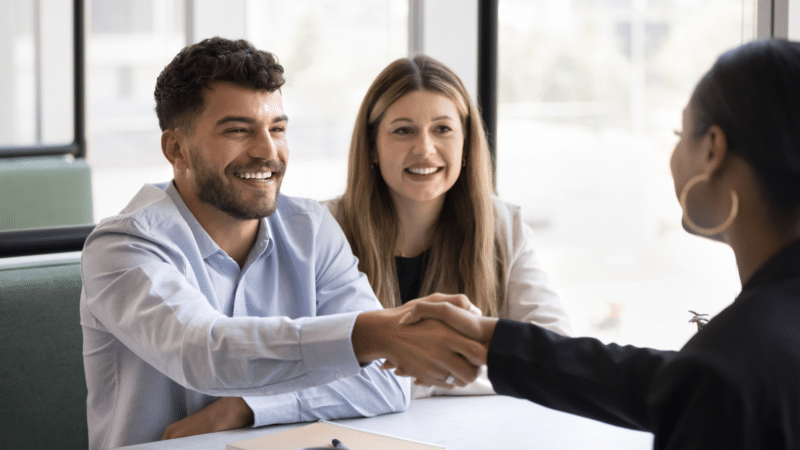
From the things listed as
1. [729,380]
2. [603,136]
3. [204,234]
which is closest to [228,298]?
[204,234]

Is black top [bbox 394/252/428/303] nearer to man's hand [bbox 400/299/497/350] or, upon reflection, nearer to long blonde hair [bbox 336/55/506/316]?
long blonde hair [bbox 336/55/506/316]

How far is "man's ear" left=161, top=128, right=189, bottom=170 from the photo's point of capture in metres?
1.55

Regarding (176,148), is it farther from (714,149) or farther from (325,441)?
(714,149)

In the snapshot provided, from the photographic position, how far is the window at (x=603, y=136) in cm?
411

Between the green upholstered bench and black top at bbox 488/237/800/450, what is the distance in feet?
3.68

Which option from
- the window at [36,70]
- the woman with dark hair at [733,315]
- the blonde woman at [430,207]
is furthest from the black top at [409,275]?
the window at [36,70]

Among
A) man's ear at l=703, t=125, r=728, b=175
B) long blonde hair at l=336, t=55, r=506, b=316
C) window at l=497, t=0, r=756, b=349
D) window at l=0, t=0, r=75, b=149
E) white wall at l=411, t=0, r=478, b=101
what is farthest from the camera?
window at l=0, t=0, r=75, b=149

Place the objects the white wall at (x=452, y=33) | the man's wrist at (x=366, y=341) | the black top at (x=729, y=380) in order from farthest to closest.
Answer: the white wall at (x=452, y=33)
the man's wrist at (x=366, y=341)
the black top at (x=729, y=380)

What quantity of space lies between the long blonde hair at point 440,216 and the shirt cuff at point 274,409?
2.10ft

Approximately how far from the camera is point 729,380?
686mm

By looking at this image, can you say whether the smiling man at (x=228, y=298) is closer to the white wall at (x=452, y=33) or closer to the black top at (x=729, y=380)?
the black top at (x=729, y=380)

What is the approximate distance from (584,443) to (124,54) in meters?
5.39

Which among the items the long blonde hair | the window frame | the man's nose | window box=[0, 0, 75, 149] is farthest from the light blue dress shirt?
window box=[0, 0, 75, 149]

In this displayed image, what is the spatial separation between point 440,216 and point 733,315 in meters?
1.37
